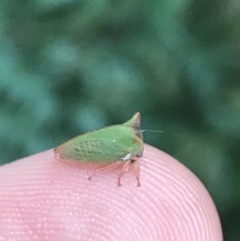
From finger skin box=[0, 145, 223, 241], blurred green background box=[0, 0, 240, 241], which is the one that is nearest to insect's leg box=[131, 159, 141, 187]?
finger skin box=[0, 145, 223, 241]

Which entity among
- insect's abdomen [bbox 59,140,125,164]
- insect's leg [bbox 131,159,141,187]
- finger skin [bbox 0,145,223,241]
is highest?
insect's abdomen [bbox 59,140,125,164]

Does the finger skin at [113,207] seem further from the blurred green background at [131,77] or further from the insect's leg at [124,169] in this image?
the blurred green background at [131,77]

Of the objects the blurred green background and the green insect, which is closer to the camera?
the green insect

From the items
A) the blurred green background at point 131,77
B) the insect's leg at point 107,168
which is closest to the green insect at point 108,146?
the insect's leg at point 107,168

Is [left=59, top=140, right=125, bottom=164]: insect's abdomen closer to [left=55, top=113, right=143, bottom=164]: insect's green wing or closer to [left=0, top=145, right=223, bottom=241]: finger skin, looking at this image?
[left=55, top=113, right=143, bottom=164]: insect's green wing

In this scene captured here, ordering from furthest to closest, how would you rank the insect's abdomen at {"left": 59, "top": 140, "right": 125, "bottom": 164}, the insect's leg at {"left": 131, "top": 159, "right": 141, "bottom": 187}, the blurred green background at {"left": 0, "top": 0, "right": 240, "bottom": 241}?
the blurred green background at {"left": 0, "top": 0, "right": 240, "bottom": 241}
the insect's leg at {"left": 131, "top": 159, "right": 141, "bottom": 187}
the insect's abdomen at {"left": 59, "top": 140, "right": 125, "bottom": 164}

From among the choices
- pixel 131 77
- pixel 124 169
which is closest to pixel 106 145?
pixel 124 169
